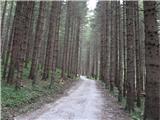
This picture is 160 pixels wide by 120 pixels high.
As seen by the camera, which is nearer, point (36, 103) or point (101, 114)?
point (101, 114)

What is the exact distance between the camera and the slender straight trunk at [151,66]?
23.5ft

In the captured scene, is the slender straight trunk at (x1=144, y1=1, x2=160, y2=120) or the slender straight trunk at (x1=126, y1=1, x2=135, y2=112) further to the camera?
the slender straight trunk at (x1=126, y1=1, x2=135, y2=112)

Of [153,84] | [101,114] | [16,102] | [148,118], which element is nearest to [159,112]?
[148,118]

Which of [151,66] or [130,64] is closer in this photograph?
[151,66]

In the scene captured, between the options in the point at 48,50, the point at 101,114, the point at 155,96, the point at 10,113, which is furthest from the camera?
the point at 48,50

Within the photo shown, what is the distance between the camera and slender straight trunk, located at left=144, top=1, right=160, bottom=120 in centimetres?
717

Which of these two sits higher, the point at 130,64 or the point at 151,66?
the point at 130,64

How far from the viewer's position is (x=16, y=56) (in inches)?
571

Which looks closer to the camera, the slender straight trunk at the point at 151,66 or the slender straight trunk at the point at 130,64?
the slender straight trunk at the point at 151,66

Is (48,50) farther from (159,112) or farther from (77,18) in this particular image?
(77,18)

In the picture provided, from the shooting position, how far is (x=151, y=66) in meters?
7.32

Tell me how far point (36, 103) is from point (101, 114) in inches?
141

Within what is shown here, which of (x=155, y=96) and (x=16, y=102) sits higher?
(x=155, y=96)

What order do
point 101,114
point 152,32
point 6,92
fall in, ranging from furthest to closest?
1. point 6,92
2. point 101,114
3. point 152,32
